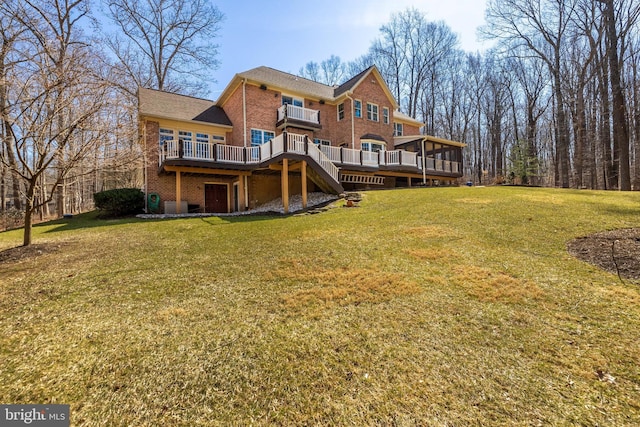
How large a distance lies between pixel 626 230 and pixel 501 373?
6.60m

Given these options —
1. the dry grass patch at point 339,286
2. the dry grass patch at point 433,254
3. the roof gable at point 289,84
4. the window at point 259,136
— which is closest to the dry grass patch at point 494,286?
the dry grass patch at point 433,254

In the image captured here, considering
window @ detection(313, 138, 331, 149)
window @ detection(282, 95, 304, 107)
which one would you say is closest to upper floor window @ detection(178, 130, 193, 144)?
window @ detection(282, 95, 304, 107)

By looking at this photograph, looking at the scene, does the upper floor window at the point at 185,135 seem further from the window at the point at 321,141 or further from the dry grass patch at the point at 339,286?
the dry grass patch at the point at 339,286

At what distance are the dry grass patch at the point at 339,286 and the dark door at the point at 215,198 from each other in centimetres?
1297

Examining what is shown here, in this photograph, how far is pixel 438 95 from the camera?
35.8 metres

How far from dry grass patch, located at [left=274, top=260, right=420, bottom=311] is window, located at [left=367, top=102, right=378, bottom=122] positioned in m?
17.9

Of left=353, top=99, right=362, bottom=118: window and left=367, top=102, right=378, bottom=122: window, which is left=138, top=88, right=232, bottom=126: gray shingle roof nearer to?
left=353, top=99, right=362, bottom=118: window

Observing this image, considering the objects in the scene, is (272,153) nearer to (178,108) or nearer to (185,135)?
(185,135)

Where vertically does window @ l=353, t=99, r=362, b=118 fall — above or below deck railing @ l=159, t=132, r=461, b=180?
above

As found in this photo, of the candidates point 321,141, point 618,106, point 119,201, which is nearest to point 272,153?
point 321,141

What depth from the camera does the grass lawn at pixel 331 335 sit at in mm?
2443

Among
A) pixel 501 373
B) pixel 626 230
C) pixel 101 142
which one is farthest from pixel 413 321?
pixel 101 142

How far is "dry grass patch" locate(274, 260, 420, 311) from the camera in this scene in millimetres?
4266

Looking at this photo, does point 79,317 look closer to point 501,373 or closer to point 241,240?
point 241,240
